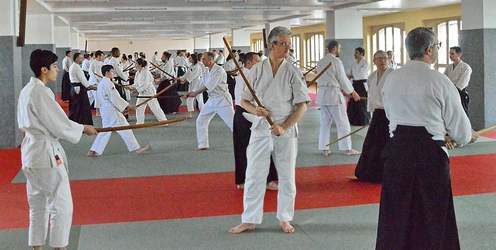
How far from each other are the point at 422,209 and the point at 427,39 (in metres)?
1.09

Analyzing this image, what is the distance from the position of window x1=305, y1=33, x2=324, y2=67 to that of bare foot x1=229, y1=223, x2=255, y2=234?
25.1 meters

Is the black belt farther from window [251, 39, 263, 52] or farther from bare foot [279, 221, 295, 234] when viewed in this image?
window [251, 39, 263, 52]

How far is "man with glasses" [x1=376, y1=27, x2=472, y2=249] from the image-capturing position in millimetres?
3566

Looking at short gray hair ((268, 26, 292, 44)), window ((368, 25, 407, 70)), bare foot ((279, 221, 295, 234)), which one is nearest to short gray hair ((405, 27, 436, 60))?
short gray hair ((268, 26, 292, 44))

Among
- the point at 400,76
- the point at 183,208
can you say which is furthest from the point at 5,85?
the point at 400,76

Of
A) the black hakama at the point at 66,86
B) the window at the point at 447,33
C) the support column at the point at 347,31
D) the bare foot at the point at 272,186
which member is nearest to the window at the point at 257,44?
the window at the point at 447,33

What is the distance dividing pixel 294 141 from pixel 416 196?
1.46 metres

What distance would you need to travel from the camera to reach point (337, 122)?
8750 mm

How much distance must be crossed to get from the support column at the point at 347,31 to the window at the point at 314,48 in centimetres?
1116

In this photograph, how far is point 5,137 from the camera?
10273 mm

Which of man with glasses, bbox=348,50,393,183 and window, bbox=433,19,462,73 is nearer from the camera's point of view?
man with glasses, bbox=348,50,393,183

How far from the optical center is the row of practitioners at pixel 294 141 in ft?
11.8

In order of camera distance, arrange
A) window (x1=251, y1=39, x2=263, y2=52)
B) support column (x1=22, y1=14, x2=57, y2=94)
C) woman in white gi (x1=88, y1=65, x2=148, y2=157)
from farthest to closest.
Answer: window (x1=251, y1=39, x2=263, y2=52) < support column (x1=22, y1=14, x2=57, y2=94) < woman in white gi (x1=88, y1=65, x2=148, y2=157)

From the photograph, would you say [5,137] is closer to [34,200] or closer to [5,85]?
[5,85]
